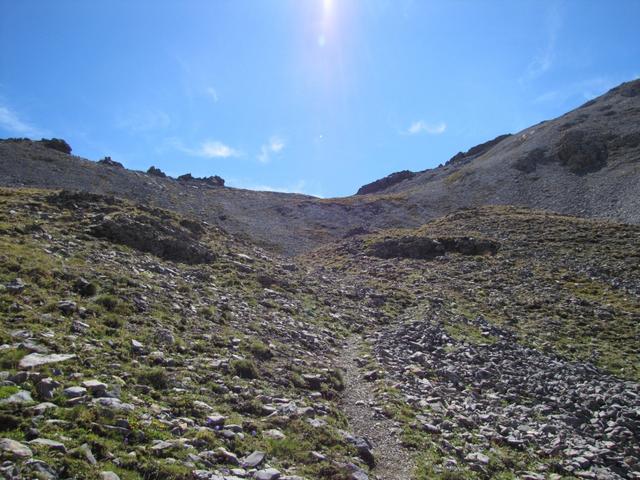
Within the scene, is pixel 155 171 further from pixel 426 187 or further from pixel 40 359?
pixel 40 359

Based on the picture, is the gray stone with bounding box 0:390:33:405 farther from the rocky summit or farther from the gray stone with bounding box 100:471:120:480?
the gray stone with bounding box 100:471:120:480

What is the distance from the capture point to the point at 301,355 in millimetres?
17297

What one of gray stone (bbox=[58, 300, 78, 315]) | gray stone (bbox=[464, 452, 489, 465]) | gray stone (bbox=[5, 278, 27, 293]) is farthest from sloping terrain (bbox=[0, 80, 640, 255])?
gray stone (bbox=[464, 452, 489, 465])

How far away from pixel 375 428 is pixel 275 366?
404 centimetres

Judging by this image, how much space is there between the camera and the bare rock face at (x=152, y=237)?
1017 inches

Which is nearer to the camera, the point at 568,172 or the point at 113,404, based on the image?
the point at 113,404

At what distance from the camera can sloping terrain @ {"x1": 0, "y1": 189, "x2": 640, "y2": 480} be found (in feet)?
28.2

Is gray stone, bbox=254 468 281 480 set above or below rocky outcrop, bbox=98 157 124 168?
below

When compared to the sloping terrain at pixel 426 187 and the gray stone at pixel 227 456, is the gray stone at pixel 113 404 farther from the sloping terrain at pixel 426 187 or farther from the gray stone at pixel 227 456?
the sloping terrain at pixel 426 187

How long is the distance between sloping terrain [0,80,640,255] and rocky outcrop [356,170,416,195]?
136 ft

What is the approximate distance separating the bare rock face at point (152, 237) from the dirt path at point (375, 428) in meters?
14.9

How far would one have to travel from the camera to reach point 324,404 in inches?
510

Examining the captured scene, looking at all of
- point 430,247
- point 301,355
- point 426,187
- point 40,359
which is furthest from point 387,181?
point 40,359

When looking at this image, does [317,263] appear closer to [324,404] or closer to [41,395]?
[324,404]
